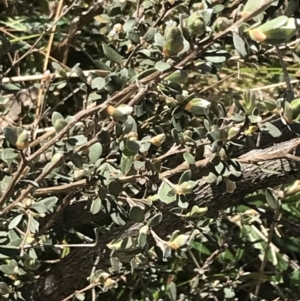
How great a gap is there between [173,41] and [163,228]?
373 millimetres

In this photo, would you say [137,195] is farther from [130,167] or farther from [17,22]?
[17,22]

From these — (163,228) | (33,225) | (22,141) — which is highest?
(22,141)

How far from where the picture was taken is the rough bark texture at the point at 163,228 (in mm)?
755

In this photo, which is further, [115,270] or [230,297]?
[230,297]

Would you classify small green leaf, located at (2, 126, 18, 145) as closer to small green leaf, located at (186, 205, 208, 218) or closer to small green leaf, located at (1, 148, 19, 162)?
small green leaf, located at (1, 148, 19, 162)

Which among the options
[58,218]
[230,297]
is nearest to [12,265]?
[58,218]

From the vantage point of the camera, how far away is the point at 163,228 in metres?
0.85

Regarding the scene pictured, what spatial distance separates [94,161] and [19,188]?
12cm

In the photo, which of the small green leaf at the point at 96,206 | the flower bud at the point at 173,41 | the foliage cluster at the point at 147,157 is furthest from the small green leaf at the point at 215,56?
the small green leaf at the point at 96,206

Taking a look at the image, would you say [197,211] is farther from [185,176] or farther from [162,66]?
[162,66]

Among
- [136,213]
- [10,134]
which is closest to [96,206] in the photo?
[136,213]

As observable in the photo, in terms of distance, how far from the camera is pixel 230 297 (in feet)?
3.34

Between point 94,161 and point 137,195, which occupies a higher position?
point 94,161

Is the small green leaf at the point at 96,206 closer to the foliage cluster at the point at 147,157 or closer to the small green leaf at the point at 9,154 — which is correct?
the foliage cluster at the point at 147,157
